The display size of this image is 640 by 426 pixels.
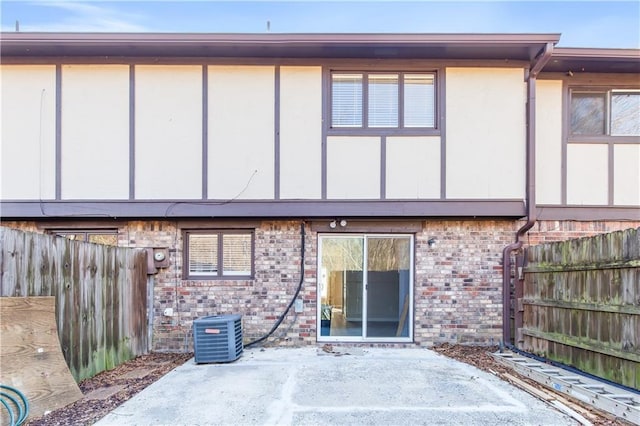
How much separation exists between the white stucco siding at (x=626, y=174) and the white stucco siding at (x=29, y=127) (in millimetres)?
9198

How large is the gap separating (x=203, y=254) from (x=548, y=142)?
6096 millimetres

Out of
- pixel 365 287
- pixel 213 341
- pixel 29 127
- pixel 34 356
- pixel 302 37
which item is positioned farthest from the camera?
pixel 365 287

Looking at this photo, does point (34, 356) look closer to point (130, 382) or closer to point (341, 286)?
point (130, 382)

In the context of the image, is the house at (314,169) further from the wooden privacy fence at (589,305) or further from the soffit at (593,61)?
the wooden privacy fence at (589,305)

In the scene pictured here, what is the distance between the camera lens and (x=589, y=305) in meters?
4.64

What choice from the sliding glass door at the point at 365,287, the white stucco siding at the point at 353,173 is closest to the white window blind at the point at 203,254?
the sliding glass door at the point at 365,287

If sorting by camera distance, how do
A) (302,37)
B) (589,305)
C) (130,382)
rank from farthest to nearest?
1. (302,37)
2. (130,382)
3. (589,305)

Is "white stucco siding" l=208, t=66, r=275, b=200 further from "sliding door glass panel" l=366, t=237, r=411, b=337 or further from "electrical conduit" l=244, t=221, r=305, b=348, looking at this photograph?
"sliding door glass panel" l=366, t=237, r=411, b=337

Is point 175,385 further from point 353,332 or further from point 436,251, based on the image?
point 436,251

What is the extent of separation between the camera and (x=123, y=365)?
569 centimetres

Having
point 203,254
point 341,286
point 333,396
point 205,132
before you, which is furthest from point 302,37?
point 333,396

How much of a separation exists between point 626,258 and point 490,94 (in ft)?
11.2

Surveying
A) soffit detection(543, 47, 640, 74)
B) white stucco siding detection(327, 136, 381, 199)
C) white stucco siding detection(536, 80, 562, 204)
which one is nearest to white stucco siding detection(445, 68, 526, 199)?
white stucco siding detection(536, 80, 562, 204)

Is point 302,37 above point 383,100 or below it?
above
